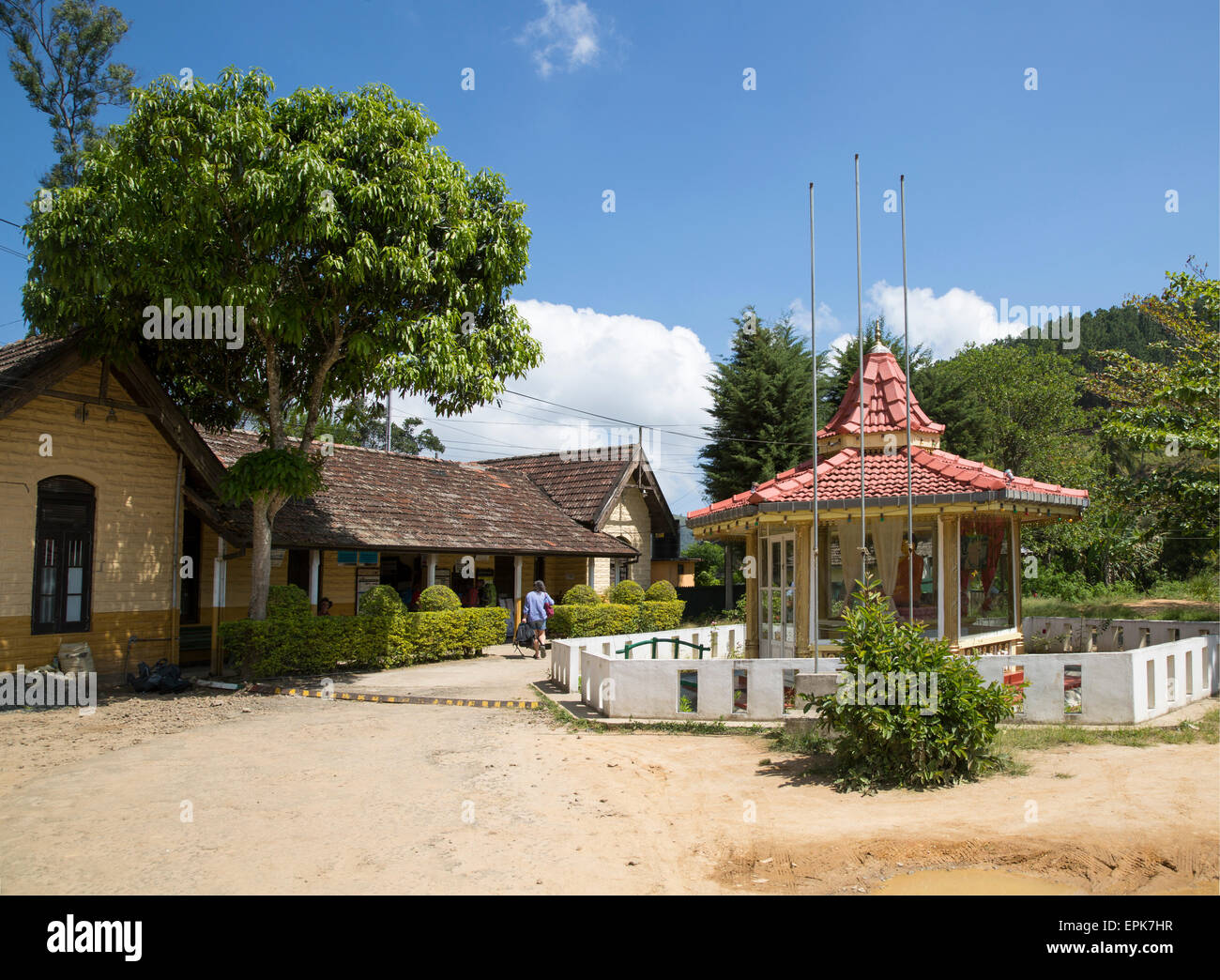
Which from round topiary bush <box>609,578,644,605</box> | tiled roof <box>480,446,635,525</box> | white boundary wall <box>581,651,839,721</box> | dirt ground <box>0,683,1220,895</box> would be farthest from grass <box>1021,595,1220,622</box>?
dirt ground <box>0,683,1220,895</box>

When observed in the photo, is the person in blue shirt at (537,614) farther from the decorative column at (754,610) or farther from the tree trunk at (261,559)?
the tree trunk at (261,559)

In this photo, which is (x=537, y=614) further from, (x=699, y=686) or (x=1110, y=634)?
(x=1110, y=634)

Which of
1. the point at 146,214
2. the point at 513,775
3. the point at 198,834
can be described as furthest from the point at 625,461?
the point at 198,834

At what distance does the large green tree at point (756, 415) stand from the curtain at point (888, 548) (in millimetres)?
19398

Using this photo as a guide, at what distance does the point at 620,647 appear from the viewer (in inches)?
701

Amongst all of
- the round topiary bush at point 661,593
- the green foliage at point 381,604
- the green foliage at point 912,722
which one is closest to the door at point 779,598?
the green foliage at point 912,722

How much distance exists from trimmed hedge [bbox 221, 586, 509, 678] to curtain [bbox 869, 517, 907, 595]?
10.2 m

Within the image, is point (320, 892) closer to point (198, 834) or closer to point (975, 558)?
point (198, 834)

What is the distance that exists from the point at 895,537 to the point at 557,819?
9226 mm

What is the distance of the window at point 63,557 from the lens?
14773 mm

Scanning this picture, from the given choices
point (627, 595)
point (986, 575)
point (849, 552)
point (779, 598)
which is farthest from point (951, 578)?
point (627, 595)

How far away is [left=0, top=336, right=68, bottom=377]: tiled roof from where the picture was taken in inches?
555

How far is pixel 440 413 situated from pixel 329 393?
8.67 feet
